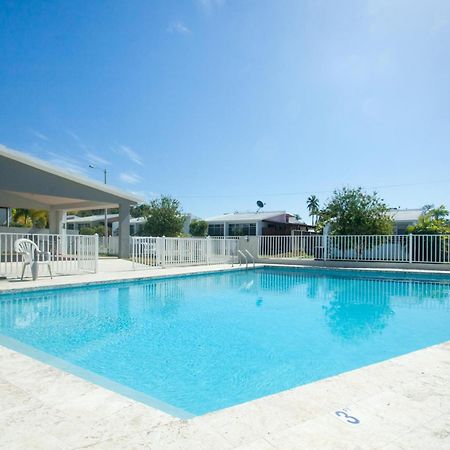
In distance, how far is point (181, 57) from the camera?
14078mm

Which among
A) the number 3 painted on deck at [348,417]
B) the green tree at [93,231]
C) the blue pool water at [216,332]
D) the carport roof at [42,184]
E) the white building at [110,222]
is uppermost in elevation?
the carport roof at [42,184]

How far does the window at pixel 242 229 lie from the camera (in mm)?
32803

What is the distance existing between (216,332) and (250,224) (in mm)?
27016

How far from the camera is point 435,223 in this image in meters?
17.1

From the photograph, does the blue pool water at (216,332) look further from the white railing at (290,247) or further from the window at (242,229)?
the window at (242,229)

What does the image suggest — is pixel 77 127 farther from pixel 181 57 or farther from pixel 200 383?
pixel 200 383

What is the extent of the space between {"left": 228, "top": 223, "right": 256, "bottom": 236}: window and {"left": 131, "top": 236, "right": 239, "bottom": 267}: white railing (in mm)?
13860

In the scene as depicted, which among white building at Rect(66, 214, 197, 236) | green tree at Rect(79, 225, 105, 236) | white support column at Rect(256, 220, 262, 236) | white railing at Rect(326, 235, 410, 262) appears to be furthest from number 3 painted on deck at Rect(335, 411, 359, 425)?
green tree at Rect(79, 225, 105, 236)

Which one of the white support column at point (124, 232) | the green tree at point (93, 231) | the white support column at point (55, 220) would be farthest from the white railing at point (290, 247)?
the green tree at point (93, 231)

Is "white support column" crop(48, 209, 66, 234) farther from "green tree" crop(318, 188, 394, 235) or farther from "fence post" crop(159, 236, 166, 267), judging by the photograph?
"green tree" crop(318, 188, 394, 235)

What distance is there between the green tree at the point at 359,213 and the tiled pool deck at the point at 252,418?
622 inches

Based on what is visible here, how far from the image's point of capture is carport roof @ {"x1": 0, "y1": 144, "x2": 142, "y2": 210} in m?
13.2

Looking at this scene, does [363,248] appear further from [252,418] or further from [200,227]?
[200,227]

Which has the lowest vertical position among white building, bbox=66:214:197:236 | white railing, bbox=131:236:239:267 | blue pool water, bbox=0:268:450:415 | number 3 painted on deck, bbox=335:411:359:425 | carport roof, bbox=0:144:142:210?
blue pool water, bbox=0:268:450:415
